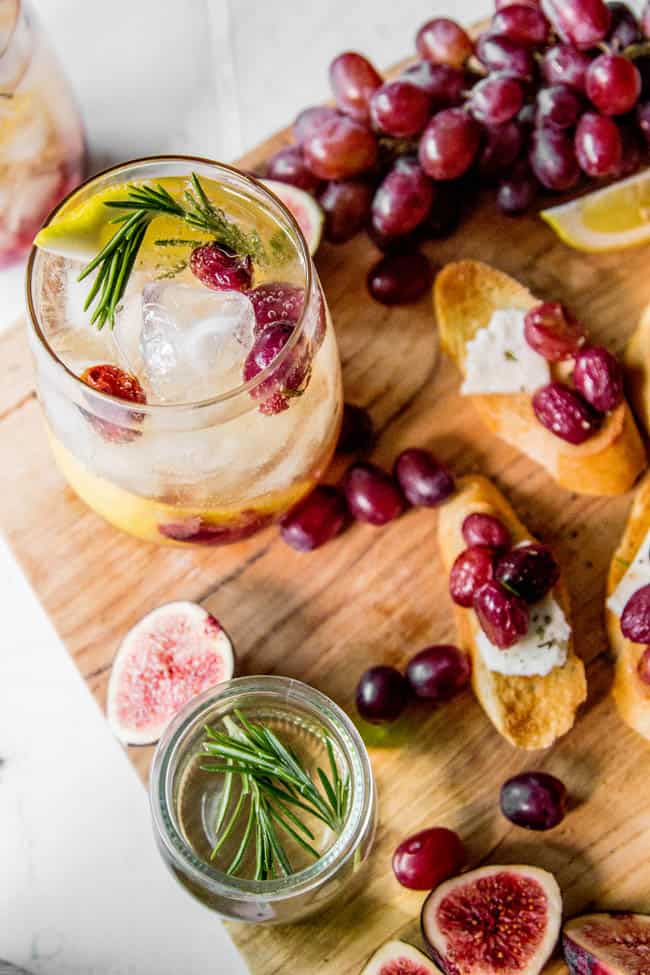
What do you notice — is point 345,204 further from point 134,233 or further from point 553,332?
point 134,233

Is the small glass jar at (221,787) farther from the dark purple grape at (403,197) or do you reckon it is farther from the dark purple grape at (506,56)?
the dark purple grape at (506,56)

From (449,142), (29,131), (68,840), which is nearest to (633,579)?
(449,142)

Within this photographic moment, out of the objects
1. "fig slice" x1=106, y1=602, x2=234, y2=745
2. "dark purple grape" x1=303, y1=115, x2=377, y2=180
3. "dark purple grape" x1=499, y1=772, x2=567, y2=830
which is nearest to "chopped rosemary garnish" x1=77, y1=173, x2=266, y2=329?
"dark purple grape" x1=303, y1=115, x2=377, y2=180

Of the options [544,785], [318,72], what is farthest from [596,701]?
[318,72]

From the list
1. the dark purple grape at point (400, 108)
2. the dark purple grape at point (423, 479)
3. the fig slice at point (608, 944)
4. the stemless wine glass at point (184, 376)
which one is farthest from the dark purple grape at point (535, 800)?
the dark purple grape at point (400, 108)

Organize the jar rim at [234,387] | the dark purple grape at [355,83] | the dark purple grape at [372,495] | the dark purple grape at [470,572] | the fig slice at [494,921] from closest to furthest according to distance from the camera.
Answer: the jar rim at [234,387]
the fig slice at [494,921]
the dark purple grape at [470,572]
the dark purple grape at [372,495]
the dark purple grape at [355,83]

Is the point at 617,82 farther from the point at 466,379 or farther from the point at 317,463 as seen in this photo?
the point at 317,463
